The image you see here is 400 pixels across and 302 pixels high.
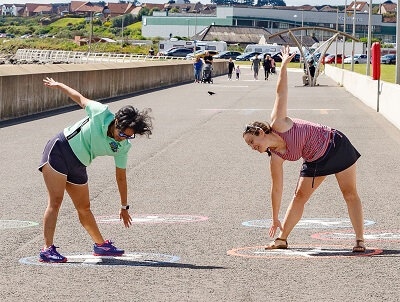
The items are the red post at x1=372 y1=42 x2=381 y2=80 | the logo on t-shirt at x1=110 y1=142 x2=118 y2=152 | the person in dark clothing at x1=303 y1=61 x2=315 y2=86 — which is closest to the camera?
the logo on t-shirt at x1=110 y1=142 x2=118 y2=152

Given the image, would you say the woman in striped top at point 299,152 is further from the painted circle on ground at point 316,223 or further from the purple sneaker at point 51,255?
the purple sneaker at point 51,255

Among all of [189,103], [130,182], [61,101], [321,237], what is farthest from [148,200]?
[189,103]

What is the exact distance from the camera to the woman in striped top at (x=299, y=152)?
8109 mm

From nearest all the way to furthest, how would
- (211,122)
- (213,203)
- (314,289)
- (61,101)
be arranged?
(314,289), (213,203), (211,122), (61,101)

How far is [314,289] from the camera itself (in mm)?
7086

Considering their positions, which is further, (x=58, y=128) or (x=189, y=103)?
(x=189, y=103)

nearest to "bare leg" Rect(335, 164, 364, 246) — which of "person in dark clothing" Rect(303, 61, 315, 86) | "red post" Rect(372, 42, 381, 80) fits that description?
"red post" Rect(372, 42, 381, 80)

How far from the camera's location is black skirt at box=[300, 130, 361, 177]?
8.48 m

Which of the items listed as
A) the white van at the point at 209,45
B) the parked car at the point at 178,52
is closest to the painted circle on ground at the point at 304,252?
the parked car at the point at 178,52

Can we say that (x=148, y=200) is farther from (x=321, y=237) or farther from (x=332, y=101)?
(x=332, y=101)

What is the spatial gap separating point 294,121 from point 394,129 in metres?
15.3

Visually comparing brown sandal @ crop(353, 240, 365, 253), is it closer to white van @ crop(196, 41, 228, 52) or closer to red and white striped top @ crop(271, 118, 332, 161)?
red and white striped top @ crop(271, 118, 332, 161)

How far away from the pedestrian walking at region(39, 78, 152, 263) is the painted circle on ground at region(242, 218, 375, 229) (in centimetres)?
217

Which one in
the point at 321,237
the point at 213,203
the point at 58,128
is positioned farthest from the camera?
the point at 58,128
